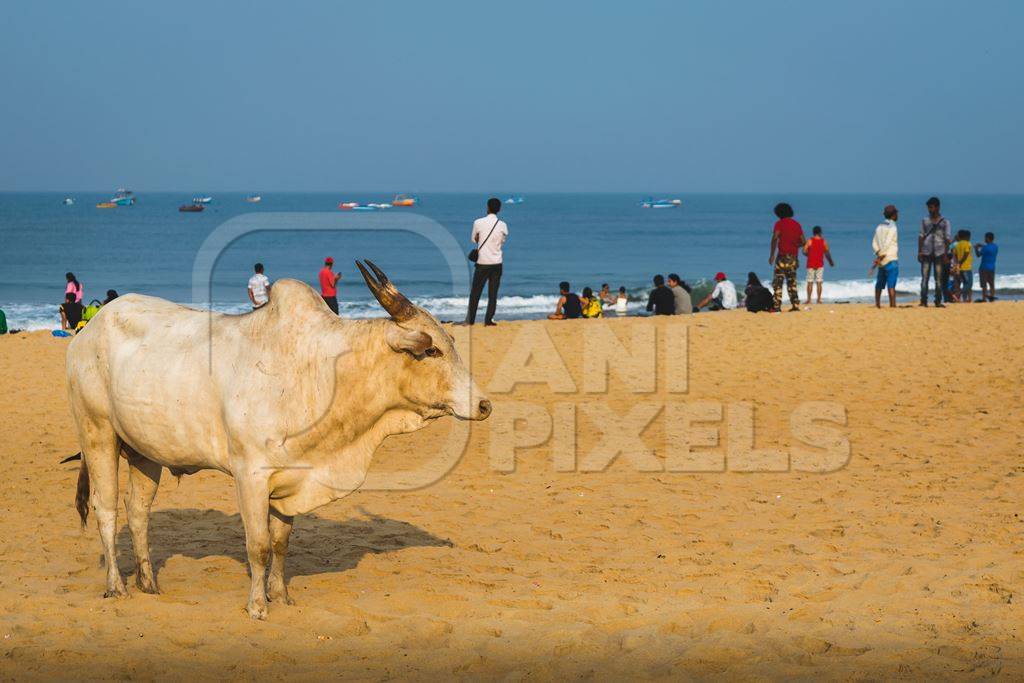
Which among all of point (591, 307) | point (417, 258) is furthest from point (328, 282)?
point (417, 258)

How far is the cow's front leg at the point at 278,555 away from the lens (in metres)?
6.00

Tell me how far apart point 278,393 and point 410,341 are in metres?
0.74

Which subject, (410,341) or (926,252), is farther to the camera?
(926,252)

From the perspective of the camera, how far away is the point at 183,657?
5254 millimetres

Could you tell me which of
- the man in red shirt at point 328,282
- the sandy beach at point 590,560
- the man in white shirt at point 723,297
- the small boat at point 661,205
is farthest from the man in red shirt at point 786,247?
the small boat at point 661,205

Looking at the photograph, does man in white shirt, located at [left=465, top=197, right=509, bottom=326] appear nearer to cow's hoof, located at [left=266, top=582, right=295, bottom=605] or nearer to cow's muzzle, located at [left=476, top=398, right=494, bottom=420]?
cow's hoof, located at [left=266, top=582, right=295, bottom=605]

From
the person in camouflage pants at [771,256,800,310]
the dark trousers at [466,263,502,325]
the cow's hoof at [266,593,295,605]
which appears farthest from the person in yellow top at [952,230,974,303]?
the cow's hoof at [266,593,295,605]

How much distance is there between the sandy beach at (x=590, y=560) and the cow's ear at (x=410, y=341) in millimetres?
1443

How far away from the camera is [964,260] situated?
2231 centimetres

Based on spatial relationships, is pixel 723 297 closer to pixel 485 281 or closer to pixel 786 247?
pixel 786 247

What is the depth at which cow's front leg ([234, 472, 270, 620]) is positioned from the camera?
5582 mm

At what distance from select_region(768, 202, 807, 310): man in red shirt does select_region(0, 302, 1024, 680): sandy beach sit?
526cm

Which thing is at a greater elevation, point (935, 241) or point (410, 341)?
point (935, 241)

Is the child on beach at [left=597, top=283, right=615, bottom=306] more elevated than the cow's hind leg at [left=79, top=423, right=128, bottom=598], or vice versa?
the child on beach at [left=597, top=283, right=615, bottom=306]
